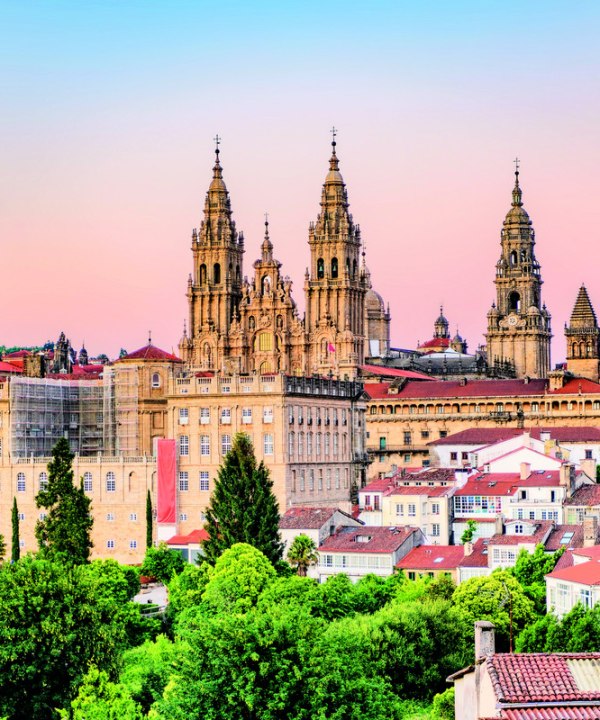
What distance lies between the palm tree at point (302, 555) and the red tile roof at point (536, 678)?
165ft

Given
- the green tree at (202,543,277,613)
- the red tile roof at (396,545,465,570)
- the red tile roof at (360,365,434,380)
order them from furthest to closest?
1. the red tile roof at (360,365,434,380)
2. the red tile roof at (396,545,465,570)
3. the green tree at (202,543,277,613)

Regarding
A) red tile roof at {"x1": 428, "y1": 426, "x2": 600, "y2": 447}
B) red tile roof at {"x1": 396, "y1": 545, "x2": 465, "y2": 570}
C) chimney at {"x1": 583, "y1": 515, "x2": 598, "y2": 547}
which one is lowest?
red tile roof at {"x1": 396, "y1": 545, "x2": 465, "y2": 570}

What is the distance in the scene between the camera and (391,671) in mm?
58531

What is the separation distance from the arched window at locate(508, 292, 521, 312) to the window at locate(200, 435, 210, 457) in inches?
2459

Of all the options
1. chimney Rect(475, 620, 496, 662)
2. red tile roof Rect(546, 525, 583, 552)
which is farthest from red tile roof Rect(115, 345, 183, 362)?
chimney Rect(475, 620, 496, 662)

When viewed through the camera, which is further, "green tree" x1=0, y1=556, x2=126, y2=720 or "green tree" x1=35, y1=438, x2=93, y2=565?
"green tree" x1=35, y1=438, x2=93, y2=565

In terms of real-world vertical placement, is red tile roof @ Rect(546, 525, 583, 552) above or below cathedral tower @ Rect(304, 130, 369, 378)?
below

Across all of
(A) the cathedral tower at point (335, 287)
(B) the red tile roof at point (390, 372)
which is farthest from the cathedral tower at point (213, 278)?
(B) the red tile roof at point (390, 372)

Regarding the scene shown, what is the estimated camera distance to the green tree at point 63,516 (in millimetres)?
91938

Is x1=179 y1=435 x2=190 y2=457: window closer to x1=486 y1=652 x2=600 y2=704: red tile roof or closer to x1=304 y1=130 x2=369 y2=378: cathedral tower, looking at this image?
x1=304 y1=130 x2=369 y2=378: cathedral tower

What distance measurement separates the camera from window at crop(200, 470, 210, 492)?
101438 millimetres

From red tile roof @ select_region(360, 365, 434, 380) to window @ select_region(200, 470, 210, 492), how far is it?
3984 centimetres

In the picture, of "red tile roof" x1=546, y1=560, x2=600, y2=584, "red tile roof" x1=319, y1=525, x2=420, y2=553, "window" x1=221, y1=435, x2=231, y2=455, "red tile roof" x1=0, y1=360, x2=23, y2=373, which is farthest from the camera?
"red tile roof" x1=0, y1=360, x2=23, y2=373

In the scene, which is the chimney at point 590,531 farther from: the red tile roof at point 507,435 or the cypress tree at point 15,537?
the cypress tree at point 15,537
